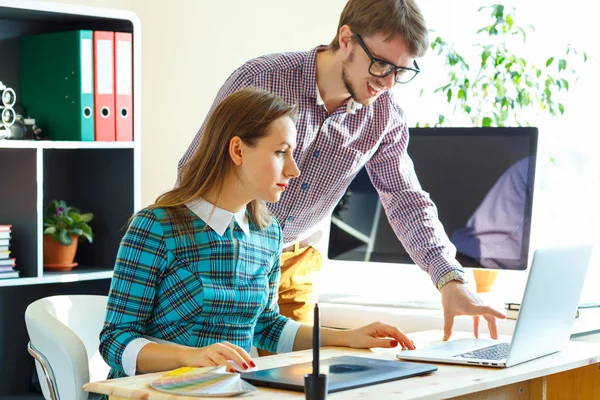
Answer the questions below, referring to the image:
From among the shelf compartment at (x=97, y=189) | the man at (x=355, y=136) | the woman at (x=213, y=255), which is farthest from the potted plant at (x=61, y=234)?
the woman at (x=213, y=255)

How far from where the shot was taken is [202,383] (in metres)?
1.43

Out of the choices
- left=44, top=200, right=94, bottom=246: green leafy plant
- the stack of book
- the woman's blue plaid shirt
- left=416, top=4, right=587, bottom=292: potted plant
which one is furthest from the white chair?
left=416, top=4, right=587, bottom=292: potted plant

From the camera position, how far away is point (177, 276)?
1.76m

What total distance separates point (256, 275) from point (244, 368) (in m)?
0.36

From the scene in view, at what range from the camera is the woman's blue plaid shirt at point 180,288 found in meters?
1.71

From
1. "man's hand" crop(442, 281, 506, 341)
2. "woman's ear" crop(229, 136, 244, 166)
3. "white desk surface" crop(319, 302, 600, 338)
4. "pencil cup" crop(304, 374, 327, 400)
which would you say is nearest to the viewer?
"pencil cup" crop(304, 374, 327, 400)

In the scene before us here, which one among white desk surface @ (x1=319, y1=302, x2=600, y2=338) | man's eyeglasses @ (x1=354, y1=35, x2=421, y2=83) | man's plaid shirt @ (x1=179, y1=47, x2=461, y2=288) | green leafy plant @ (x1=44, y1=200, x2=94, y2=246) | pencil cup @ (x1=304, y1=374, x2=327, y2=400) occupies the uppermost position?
man's eyeglasses @ (x1=354, y1=35, x2=421, y2=83)

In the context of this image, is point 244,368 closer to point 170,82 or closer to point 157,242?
point 157,242

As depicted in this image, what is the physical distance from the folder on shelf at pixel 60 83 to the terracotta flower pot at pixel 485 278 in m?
1.29

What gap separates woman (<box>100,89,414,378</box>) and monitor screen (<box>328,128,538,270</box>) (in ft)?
3.11

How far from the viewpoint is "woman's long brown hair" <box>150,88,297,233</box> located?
183 centimetres

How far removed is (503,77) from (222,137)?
1525mm

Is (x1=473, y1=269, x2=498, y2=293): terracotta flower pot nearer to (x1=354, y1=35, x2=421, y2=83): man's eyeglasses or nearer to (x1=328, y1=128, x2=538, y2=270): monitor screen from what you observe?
(x1=328, y1=128, x2=538, y2=270): monitor screen

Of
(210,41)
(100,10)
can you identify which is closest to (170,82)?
(210,41)
